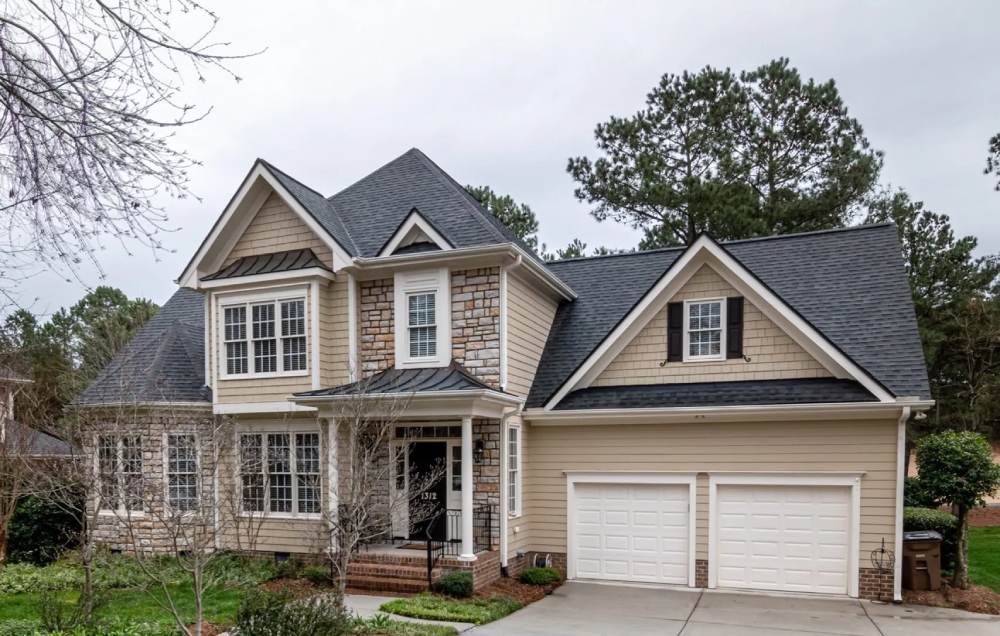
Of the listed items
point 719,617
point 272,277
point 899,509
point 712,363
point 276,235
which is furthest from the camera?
point 276,235

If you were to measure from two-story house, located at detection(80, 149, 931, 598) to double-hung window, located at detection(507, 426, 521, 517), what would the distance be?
0.06 metres

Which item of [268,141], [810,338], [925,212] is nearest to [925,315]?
[925,212]

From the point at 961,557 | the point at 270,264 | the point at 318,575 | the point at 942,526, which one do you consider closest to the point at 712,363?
the point at 942,526

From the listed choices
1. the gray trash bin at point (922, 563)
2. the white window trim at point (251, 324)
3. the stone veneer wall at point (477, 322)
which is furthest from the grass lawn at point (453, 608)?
the gray trash bin at point (922, 563)

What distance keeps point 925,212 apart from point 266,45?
26808 mm

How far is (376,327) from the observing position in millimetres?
13633

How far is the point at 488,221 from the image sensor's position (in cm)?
1410

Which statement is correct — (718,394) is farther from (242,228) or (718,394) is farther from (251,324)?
(242,228)

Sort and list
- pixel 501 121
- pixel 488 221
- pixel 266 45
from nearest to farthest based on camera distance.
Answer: pixel 266 45 → pixel 488 221 → pixel 501 121

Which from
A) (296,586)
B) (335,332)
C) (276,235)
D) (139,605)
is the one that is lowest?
(296,586)

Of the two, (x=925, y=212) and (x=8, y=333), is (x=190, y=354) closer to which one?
(x=8, y=333)

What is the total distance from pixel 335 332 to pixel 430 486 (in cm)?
346

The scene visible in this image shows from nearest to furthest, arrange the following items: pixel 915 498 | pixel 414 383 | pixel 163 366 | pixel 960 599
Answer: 1. pixel 960 599
2. pixel 414 383
3. pixel 163 366
4. pixel 915 498

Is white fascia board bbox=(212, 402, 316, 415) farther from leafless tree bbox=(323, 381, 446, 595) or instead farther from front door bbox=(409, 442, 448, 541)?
front door bbox=(409, 442, 448, 541)
